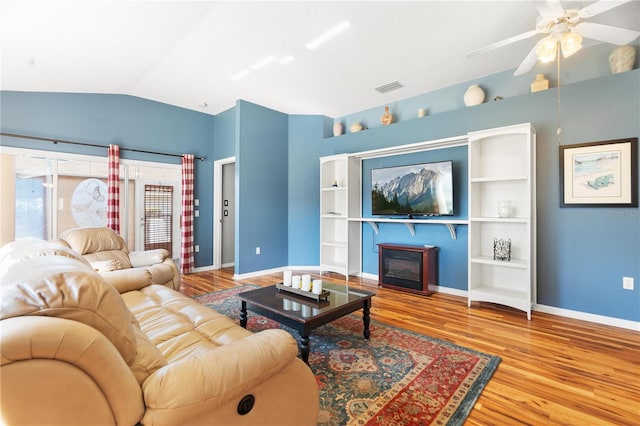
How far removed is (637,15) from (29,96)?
22.7 ft

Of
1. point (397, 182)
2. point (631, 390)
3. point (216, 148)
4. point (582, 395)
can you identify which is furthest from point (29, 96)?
point (631, 390)

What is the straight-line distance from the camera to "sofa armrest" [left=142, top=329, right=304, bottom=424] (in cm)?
92

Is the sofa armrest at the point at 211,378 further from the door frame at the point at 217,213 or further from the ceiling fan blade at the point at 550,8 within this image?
the door frame at the point at 217,213

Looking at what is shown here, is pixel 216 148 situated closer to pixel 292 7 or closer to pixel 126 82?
pixel 126 82

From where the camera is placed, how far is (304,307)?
2.25 meters

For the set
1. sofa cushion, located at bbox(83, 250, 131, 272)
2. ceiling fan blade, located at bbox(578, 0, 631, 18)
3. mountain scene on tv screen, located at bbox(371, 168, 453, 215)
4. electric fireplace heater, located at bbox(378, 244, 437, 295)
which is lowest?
electric fireplace heater, located at bbox(378, 244, 437, 295)

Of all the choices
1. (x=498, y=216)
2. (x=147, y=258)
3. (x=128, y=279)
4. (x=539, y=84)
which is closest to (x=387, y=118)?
(x=539, y=84)

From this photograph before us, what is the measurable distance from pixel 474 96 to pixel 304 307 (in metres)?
3.46

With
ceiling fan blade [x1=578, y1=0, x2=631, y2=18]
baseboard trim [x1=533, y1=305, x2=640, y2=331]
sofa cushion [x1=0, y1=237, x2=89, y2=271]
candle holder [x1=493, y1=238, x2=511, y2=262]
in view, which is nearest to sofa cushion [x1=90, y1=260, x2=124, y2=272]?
sofa cushion [x1=0, y1=237, x2=89, y2=271]

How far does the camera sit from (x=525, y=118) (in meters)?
3.40

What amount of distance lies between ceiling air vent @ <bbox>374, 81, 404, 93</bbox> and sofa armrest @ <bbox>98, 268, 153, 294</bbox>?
12.4 ft

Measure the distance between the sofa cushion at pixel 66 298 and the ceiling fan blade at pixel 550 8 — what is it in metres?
3.01

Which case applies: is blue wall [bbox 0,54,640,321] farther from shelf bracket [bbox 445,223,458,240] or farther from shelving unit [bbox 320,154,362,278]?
shelving unit [bbox 320,154,362,278]

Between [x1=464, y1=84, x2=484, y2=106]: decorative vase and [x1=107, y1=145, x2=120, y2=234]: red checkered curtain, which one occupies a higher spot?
[x1=464, y1=84, x2=484, y2=106]: decorative vase
